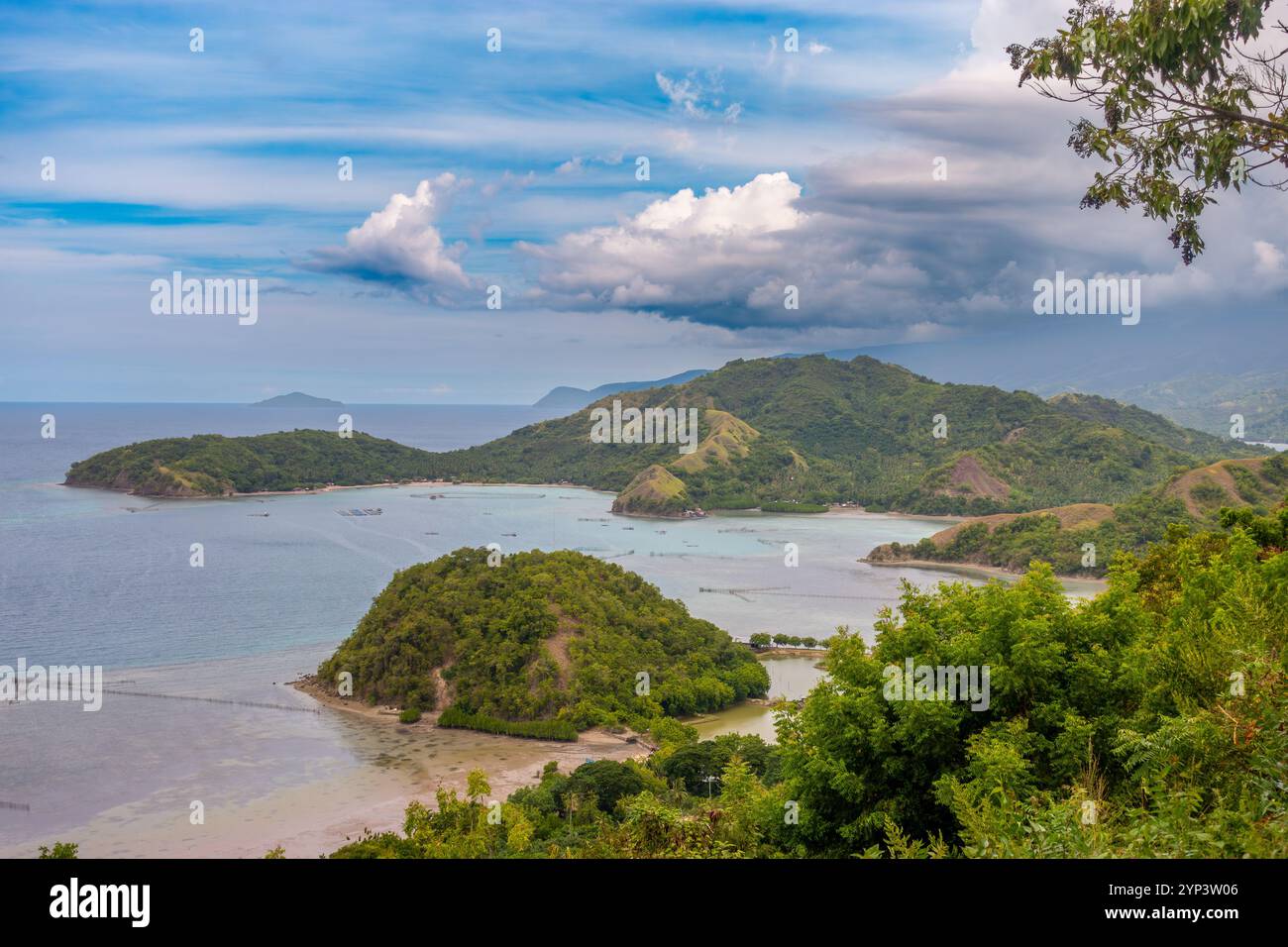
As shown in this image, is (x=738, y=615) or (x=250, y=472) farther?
(x=250, y=472)

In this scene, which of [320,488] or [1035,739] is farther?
[320,488]

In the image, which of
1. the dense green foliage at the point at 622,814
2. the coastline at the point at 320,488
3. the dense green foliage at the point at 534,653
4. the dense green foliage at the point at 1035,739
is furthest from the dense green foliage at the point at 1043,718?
the coastline at the point at 320,488

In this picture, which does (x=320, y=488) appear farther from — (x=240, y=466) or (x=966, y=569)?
(x=966, y=569)

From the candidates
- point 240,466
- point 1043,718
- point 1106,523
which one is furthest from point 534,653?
point 240,466

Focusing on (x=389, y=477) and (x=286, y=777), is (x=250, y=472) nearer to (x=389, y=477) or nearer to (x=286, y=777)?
(x=389, y=477)

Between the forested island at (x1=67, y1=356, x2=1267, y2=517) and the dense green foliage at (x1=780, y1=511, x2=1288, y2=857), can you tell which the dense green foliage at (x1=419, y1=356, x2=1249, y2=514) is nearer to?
the forested island at (x1=67, y1=356, x2=1267, y2=517)

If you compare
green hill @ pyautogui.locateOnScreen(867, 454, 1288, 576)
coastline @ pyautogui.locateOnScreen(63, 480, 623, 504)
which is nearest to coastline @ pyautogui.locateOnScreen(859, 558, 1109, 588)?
green hill @ pyautogui.locateOnScreen(867, 454, 1288, 576)
